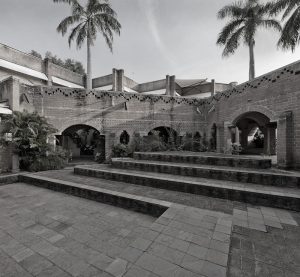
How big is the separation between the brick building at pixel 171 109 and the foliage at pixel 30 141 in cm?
89

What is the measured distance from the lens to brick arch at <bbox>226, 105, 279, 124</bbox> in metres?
7.13

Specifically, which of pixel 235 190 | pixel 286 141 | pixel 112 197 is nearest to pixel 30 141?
pixel 112 197

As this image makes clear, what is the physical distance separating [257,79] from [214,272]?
8796 mm

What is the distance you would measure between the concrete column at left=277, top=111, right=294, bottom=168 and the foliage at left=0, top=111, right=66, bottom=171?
9260mm

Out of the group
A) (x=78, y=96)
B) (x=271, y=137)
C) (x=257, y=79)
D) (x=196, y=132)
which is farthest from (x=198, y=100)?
(x=78, y=96)

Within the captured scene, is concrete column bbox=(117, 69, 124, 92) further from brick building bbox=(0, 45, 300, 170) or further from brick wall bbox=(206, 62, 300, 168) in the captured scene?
brick wall bbox=(206, 62, 300, 168)

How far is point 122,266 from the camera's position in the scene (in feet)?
5.72

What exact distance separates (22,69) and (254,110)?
19.2m

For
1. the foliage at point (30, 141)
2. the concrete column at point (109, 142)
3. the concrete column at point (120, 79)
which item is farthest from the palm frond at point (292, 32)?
the concrete column at point (120, 79)

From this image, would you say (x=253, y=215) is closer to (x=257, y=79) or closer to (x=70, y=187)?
(x=70, y=187)

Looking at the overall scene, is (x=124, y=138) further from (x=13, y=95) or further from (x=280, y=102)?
(x=280, y=102)

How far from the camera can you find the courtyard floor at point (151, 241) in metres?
1.75

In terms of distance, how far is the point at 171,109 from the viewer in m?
11.8

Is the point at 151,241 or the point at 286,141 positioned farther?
the point at 286,141
